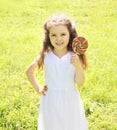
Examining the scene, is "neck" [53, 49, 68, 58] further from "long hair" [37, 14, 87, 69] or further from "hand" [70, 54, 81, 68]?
"hand" [70, 54, 81, 68]

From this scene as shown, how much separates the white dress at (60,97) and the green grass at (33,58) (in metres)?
1.08

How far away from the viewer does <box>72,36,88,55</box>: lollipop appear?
3424 millimetres

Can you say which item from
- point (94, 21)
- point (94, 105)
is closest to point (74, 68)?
point (94, 105)

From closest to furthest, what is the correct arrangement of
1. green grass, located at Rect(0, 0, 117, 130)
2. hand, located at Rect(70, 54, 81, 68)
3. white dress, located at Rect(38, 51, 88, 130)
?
1. hand, located at Rect(70, 54, 81, 68)
2. white dress, located at Rect(38, 51, 88, 130)
3. green grass, located at Rect(0, 0, 117, 130)

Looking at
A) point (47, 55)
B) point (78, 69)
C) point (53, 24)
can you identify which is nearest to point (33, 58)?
point (47, 55)

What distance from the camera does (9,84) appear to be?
623 centimetres

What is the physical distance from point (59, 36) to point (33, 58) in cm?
422

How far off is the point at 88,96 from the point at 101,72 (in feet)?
3.52

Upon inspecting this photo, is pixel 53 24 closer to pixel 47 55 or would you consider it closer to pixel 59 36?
pixel 59 36

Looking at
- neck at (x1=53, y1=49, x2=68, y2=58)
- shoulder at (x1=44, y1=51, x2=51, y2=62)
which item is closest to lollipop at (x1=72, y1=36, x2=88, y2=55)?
neck at (x1=53, y1=49, x2=68, y2=58)

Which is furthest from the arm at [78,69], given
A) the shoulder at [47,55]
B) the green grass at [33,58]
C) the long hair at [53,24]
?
the green grass at [33,58]

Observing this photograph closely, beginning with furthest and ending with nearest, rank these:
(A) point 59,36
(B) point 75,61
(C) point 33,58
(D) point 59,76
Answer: (C) point 33,58 < (D) point 59,76 < (A) point 59,36 < (B) point 75,61

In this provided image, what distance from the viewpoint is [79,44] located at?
3.43 m

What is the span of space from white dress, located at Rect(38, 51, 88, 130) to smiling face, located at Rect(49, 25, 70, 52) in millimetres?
137
